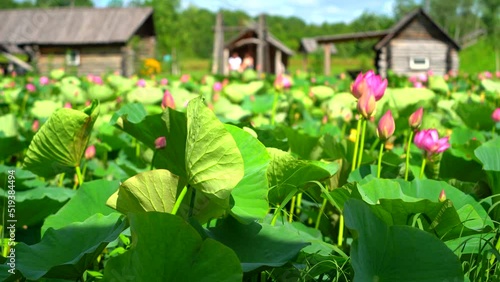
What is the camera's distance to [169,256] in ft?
2.18

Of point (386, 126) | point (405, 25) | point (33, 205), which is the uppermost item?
point (405, 25)

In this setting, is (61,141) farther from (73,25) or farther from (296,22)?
(296,22)

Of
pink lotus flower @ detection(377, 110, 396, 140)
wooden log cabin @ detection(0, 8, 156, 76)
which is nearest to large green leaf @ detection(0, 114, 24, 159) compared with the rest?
pink lotus flower @ detection(377, 110, 396, 140)

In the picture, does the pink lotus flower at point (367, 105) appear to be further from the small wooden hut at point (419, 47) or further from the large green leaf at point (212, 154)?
A: the small wooden hut at point (419, 47)

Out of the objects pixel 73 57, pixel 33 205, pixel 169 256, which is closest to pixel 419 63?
pixel 73 57

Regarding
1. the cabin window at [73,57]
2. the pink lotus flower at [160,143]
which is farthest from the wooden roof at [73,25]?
the pink lotus flower at [160,143]

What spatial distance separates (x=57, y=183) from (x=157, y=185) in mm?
963

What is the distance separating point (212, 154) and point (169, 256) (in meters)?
0.12

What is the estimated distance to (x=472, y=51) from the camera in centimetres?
3180

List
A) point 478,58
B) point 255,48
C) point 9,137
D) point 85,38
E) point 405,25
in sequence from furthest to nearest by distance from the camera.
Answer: point 478,58
point 255,48
point 85,38
point 405,25
point 9,137

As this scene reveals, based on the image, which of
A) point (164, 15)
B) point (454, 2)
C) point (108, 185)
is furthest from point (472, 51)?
point (108, 185)

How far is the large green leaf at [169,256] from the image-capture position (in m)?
0.65

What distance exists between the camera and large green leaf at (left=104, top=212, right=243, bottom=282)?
2.14 ft

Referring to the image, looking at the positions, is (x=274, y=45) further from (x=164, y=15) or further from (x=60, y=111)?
(x=60, y=111)
